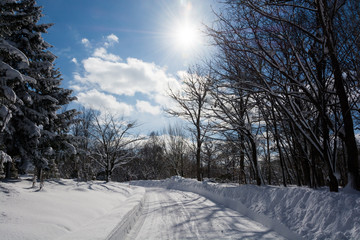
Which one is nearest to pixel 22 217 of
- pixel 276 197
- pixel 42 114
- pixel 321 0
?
pixel 276 197

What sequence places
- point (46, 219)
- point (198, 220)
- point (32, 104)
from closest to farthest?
point (46, 219), point (198, 220), point (32, 104)

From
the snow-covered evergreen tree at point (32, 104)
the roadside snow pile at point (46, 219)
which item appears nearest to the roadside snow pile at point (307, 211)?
the roadside snow pile at point (46, 219)

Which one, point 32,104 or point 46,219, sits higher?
point 32,104

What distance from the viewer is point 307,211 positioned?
15.8ft

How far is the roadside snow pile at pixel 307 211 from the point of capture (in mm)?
3816

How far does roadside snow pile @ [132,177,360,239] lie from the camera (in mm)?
3816

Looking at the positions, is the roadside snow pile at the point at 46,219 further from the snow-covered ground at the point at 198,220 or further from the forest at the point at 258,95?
the forest at the point at 258,95

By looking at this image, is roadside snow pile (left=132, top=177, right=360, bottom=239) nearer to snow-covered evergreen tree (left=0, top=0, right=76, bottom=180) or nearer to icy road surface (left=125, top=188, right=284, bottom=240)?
icy road surface (left=125, top=188, right=284, bottom=240)

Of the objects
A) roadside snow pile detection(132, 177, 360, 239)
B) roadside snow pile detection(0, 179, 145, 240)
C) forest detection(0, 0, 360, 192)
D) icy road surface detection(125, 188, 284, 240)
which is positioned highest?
forest detection(0, 0, 360, 192)

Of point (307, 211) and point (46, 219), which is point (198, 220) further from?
point (46, 219)

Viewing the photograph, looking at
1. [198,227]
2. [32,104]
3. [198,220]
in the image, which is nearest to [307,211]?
[198,227]

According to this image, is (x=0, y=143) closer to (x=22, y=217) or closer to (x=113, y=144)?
(x=22, y=217)

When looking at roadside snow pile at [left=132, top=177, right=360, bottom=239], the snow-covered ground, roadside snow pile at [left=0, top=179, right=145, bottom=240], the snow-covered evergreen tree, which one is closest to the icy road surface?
the snow-covered ground

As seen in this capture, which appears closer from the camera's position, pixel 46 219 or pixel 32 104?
pixel 46 219
